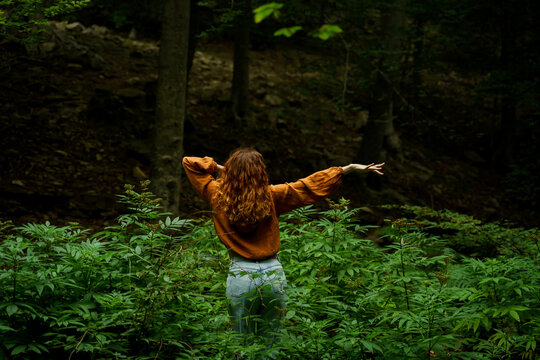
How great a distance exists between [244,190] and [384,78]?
743 cm

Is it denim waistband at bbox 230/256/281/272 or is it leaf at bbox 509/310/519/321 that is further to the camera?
denim waistband at bbox 230/256/281/272

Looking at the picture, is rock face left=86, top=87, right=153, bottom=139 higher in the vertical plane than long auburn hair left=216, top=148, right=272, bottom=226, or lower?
lower

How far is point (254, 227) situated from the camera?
3.36 meters

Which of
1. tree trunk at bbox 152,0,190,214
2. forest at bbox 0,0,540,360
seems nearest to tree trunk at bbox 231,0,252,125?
forest at bbox 0,0,540,360

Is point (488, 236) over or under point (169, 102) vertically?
under

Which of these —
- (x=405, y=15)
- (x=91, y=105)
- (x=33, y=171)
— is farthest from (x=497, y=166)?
(x=33, y=171)

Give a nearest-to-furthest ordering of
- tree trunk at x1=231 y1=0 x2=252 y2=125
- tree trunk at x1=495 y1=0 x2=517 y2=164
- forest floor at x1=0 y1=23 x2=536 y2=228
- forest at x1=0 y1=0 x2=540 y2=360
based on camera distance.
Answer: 1. forest at x1=0 y1=0 x2=540 y2=360
2. forest floor at x1=0 y1=23 x2=536 y2=228
3. tree trunk at x1=495 y1=0 x2=517 y2=164
4. tree trunk at x1=231 y1=0 x2=252 y2=125

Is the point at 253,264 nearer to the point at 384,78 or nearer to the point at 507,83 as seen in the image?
the point at 384,78

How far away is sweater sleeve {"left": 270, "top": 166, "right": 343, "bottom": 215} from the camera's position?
352 centimetres

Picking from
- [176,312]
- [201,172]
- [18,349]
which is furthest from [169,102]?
[18,349]

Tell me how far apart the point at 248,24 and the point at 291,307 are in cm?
882

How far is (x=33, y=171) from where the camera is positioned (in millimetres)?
8781

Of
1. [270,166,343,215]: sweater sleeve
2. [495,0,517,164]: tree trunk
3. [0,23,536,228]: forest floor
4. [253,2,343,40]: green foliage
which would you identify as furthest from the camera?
[495,0,517,164]: tree trunk

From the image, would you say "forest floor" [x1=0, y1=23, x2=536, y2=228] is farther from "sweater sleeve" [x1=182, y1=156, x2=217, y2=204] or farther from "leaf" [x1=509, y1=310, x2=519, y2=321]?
"sweater sleeve" [x1=182, y1=156, x2=217, y2=204]
